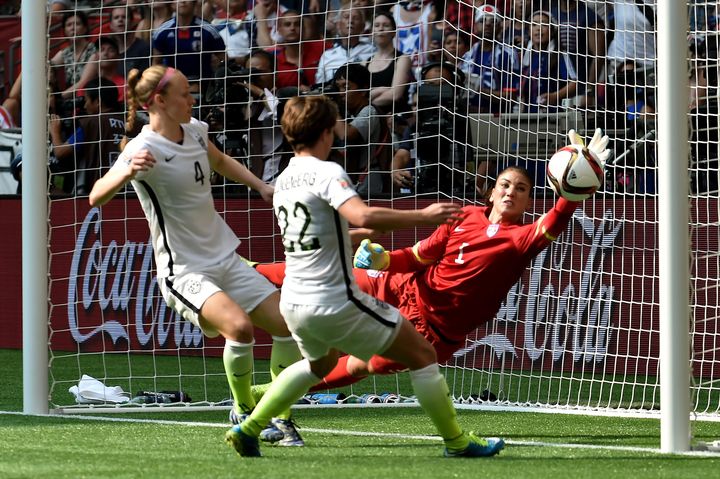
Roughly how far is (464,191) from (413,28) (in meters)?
2.23

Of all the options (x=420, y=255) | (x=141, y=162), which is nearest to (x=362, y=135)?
(x=420, y=255)

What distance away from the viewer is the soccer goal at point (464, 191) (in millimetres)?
8281

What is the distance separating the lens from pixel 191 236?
6109 millimetres

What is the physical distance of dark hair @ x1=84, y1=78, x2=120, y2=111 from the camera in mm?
11281

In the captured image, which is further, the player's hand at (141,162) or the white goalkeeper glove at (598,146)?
the white goalkeeper glove at (598,146)

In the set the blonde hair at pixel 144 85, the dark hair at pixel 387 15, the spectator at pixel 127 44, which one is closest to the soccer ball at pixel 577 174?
the blonde hair at pixel 144 85

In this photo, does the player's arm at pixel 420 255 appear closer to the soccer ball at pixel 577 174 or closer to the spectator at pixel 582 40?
the soccer ball at pixel 577 174

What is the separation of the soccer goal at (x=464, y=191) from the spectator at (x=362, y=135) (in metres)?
0.02

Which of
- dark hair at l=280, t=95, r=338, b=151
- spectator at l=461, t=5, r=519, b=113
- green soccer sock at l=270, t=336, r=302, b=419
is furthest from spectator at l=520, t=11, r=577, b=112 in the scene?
dark hair at l=280, t=95, r=338, b=151

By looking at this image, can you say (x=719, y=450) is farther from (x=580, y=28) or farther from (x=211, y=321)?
(x=580, y=28)

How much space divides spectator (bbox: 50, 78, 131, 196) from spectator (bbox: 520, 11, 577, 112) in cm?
353

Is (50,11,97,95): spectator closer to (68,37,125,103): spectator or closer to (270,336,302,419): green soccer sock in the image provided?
(68,37,125,103): spectator

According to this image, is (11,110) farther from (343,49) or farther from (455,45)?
(455,45)

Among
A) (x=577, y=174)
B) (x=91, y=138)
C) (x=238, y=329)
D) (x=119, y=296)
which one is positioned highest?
(x=91, y=138)
